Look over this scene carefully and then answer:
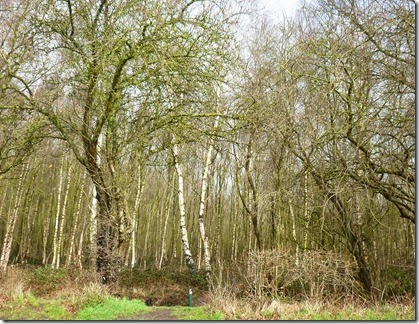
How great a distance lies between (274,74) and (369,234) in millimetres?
3873

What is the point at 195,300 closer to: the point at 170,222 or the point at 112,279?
the point at 112,279

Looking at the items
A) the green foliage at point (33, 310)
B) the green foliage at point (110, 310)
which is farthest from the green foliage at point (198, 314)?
the green foliage at point (33, 310)

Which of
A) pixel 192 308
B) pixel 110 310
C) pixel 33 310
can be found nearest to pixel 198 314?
pixel 192 308

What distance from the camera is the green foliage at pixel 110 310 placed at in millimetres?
6449

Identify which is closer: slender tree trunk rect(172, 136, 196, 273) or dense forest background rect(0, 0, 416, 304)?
dense forest background rect(0, 0, 416, 304)

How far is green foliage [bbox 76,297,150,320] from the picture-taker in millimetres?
6449

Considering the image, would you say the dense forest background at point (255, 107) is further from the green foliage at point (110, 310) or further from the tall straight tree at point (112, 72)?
the green foliage at point (110, 310)

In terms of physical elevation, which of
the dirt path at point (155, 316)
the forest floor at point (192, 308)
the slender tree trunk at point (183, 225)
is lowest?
the dirt path at point (155, 316)

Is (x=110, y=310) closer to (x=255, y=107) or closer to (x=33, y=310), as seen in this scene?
(x=33, y=310)

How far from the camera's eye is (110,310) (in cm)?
665

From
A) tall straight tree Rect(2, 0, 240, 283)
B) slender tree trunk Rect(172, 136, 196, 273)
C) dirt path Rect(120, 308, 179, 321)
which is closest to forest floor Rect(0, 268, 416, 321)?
dirt path Rect(120, 308, 179, 321)

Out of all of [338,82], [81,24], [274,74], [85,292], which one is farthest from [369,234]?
[81,24]

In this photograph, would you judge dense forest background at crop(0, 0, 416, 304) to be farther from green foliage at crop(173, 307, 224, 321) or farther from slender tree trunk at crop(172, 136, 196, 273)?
slender tree trunk at crop(172, 136, 196, 273)

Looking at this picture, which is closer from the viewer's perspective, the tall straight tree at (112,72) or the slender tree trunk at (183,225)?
the tall straight tree at (112,72)
